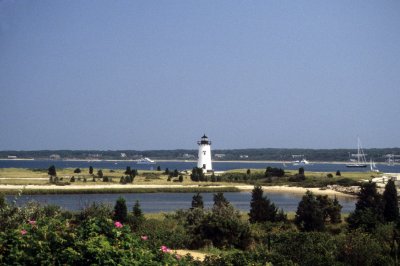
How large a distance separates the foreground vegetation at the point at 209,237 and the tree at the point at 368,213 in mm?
39

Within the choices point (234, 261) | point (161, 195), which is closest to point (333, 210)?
point (234, 261)

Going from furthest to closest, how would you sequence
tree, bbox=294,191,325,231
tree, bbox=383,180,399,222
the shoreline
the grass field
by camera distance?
the grass field, the shoreline, tree, bbox=383,180,399,222, tree, bbox=294,191,325,231

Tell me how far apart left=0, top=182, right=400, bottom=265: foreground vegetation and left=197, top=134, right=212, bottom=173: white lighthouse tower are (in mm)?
47388

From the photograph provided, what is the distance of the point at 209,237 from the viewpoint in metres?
19.5

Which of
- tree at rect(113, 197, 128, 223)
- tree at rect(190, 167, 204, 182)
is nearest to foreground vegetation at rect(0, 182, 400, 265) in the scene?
tree at rect(113, 197, 128, 223)

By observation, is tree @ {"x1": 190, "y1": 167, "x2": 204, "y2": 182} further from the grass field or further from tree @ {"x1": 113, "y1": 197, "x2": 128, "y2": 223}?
tree @ {"x1": 113, "y1": 197, "x2": 128, "y2": 223}

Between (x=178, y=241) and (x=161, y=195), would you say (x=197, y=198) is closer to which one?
(x=178, y=241)

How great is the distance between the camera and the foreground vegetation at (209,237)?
8344 millimetres

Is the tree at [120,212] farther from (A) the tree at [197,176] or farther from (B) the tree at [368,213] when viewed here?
(A) the tree at [197,176]

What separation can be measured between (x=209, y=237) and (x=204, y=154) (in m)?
59.2

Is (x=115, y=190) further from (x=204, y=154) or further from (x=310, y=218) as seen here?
(x=310, y=218)

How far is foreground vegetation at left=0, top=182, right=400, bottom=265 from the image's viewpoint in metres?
8.34

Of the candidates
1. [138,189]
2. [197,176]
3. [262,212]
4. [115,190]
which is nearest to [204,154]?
[197,176]

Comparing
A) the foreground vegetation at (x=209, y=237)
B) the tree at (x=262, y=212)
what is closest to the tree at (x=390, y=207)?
the foreground vegetation at (x=209, y=237)
